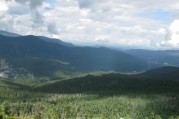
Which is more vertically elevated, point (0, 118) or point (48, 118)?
point (0, 118)

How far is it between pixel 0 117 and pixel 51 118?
118m

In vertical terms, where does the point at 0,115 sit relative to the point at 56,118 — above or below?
above

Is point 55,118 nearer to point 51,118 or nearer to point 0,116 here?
point 51,118

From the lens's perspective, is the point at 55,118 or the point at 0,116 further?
the point at 55,118

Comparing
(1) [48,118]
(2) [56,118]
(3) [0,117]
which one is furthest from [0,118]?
(1) [48,118]

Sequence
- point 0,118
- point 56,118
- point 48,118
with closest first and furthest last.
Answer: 1. point 0,118
2. point 56,118
3. point 48,118

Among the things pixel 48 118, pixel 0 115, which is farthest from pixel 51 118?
pixel 0 115

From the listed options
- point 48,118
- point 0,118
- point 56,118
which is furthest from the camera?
point 48,118

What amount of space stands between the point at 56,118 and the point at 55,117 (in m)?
2.50

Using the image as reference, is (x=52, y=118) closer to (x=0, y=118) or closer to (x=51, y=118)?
(x=51, y=118)

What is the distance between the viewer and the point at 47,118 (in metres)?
196

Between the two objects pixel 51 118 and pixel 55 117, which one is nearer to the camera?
pixel 55 117

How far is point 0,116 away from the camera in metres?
84.4

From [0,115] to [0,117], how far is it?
1.08 meters
